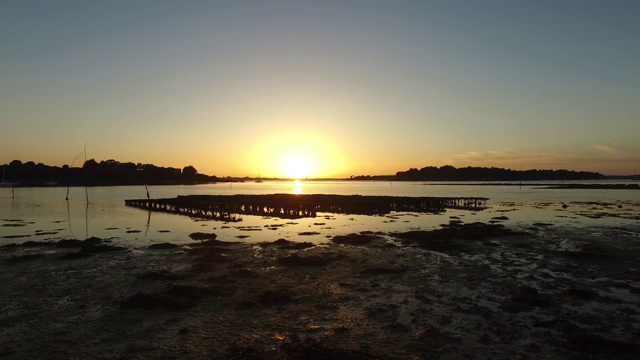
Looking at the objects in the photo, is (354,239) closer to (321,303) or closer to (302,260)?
(302,260)

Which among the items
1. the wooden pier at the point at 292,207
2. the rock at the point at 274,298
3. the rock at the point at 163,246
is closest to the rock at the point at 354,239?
the rock at the point at 163,246

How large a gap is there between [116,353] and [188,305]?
3.32 meters

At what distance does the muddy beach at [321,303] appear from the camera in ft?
29.0

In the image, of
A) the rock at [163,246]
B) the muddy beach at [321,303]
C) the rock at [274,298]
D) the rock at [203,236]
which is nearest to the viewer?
the muddy beach at [321,303]

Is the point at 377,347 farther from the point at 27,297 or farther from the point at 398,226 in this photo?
the point at 398,226

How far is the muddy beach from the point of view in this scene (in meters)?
8.84

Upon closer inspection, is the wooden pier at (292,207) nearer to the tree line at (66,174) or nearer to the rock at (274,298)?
the rock at (274,298)

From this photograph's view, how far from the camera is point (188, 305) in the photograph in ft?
38.7

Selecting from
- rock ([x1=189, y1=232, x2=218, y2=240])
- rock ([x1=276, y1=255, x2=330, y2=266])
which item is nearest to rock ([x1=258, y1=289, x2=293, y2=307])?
rock ([x1=276, y1=255, x2=330, y2=266])

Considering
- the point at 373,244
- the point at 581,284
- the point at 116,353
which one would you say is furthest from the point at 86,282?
the point at 581,284

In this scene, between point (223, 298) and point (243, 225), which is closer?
point (223, 298)

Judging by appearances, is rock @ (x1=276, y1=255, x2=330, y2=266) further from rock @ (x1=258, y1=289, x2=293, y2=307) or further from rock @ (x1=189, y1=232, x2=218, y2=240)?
rock @ (x1=189, y1=232, x2=218, y2=240)

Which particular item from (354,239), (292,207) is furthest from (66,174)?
(354,239)

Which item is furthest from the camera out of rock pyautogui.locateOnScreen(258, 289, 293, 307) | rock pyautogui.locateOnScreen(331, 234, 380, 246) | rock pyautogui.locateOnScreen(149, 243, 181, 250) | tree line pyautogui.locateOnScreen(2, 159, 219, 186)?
tree line pyautogui.locateOnScreen(2, 159, 219, 186)
